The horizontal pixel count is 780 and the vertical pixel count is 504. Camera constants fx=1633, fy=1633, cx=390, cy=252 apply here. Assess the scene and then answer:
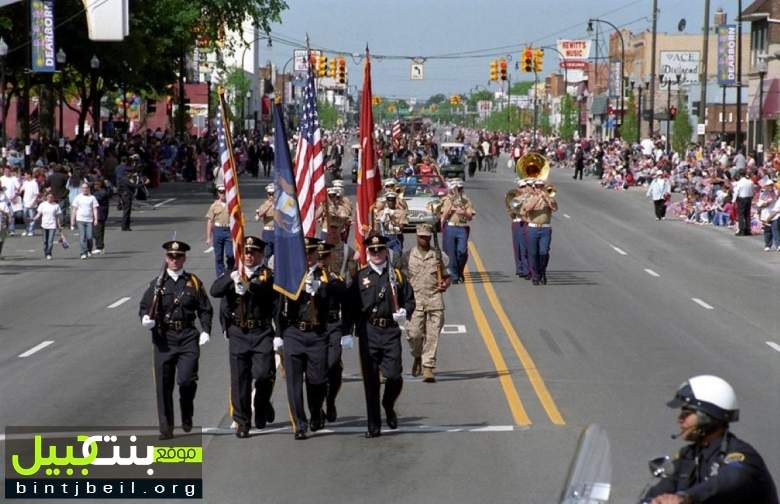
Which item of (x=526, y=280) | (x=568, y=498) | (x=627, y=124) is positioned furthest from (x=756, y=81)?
(x=568, y=498)

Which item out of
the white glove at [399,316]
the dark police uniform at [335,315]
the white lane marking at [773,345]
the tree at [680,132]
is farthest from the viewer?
the tree at [680,132]

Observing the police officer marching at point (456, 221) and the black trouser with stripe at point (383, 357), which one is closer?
the black trouser with stripe at point (383, 357)

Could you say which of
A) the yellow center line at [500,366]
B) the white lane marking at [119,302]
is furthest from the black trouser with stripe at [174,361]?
the white lane marking at [119,302]

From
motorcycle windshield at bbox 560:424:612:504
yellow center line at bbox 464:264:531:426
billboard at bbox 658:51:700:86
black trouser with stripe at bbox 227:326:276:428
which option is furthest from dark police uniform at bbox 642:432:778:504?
billboard at bbox 658:51:700:86

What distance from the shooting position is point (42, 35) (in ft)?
177

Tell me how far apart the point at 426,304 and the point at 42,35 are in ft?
128

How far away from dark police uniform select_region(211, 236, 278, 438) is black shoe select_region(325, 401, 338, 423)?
2.83ft

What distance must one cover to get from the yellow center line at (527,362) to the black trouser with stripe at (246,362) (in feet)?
9.00

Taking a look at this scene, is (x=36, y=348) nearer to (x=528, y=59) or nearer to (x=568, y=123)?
(x=528, y=59)

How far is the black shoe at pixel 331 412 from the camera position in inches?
581

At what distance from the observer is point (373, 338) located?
47.4ft

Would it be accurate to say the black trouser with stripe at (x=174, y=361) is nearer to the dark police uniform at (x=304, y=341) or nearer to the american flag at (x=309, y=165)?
the dark police uniform at (x=304, y=341)

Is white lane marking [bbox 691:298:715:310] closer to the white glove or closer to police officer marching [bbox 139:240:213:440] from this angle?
the white glove

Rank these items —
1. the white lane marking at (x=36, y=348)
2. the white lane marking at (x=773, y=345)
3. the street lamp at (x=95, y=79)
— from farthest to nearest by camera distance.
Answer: the street lamp at (x=95, y=79)
the white lane marking at (x=773, y=345)
the white lane marking at (x=36, y=348)
